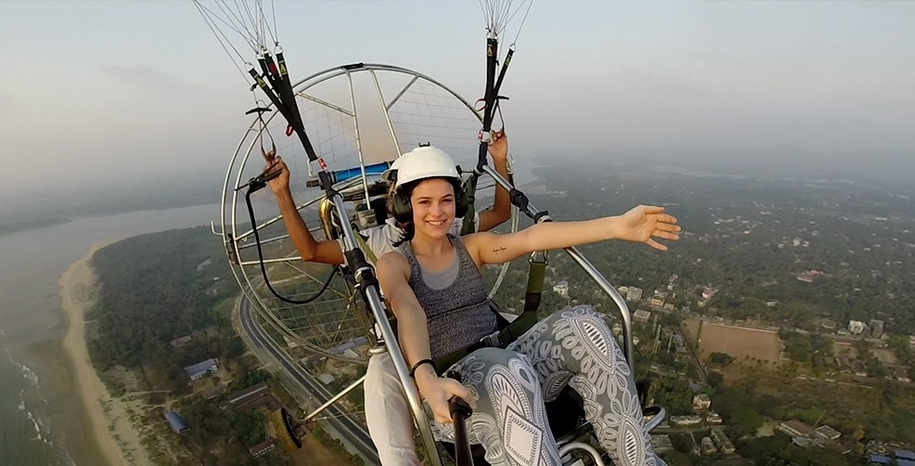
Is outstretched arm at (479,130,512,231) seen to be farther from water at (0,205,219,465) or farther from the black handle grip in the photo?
water at (0,205,219,465)

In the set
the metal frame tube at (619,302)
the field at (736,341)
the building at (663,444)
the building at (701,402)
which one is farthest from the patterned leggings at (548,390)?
the field at (736,341)

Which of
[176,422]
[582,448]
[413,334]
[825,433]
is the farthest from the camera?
[825,433]

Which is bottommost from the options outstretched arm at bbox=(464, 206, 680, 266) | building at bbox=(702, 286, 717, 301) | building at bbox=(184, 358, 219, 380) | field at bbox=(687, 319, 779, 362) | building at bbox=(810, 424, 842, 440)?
field at bbox=(687, 319, 779, 362)

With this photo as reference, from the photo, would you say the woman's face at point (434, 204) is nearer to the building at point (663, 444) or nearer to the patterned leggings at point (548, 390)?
the patterned leggings at point (548, 390)

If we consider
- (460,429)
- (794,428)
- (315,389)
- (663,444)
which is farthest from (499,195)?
(794,428)

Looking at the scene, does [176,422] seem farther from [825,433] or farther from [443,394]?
[825,433]

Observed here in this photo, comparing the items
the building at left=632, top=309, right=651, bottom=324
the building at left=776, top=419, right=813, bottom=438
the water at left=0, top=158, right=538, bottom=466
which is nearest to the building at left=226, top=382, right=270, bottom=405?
the water at left=0, top=158, right=538, bottom=466

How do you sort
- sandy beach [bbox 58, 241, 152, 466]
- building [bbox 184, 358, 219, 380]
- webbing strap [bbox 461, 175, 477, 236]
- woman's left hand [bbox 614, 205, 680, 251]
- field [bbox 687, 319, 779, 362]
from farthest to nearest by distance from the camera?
field [bbox 687, 319, 779, 362], building [bbox 184, 358, 219, 380], sandy beach [bbox 58, 241, 152, 466], webbing strap [bbox 461, 175, 477, 236], woman's left hand [bbox 614, 205, 680, 251]
